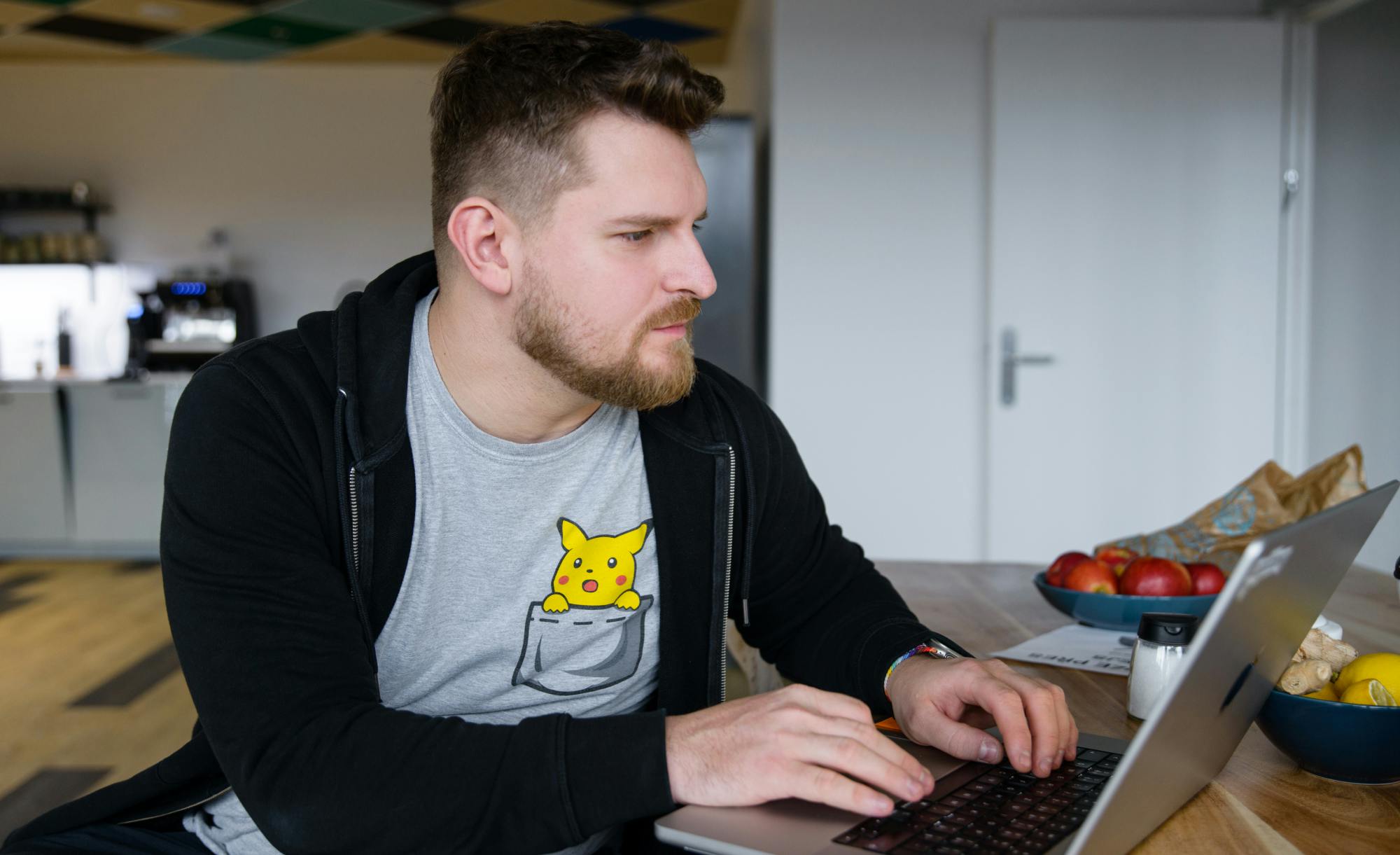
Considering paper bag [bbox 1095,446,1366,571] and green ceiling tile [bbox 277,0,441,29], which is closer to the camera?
paper bag [bbox 1095,446,1366,571]

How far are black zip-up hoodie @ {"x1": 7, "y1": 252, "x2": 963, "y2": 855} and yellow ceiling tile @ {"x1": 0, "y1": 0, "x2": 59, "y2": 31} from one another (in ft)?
16.5

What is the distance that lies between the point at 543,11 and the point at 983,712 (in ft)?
16.2

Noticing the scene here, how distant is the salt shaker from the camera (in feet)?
3.11

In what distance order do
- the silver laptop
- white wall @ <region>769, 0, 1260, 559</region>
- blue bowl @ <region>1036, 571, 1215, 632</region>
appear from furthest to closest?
white wall @ <region>769, 0, 1260, 559</region>, blue bowl @ <region>1036, 571, 1215, 632</region>, the silver laptop

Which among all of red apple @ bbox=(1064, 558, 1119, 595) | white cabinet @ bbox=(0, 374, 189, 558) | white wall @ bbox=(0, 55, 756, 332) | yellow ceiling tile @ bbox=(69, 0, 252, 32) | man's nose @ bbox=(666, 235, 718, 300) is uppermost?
yellow ceiling tile @ bbox=(69, 0, 252, 32)

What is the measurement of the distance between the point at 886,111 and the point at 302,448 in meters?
3.04

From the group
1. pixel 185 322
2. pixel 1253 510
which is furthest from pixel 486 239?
pixel 185 322

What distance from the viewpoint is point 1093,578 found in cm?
132

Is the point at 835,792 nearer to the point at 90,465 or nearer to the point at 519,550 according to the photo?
the point at 519,550

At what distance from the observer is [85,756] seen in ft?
9.07

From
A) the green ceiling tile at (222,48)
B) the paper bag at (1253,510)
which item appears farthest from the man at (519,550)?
the green ceiling tile at (222,48)

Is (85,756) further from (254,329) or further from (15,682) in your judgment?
(254,329)

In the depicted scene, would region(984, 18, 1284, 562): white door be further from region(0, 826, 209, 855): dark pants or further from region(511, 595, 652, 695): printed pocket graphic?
region(0, 826, 209, 855): dark pants

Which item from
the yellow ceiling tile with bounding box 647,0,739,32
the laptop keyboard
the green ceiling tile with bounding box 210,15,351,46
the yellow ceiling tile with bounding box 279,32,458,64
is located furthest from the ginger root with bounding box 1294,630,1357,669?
the yellow ceiling tile with bounding box 279,32,458,64
